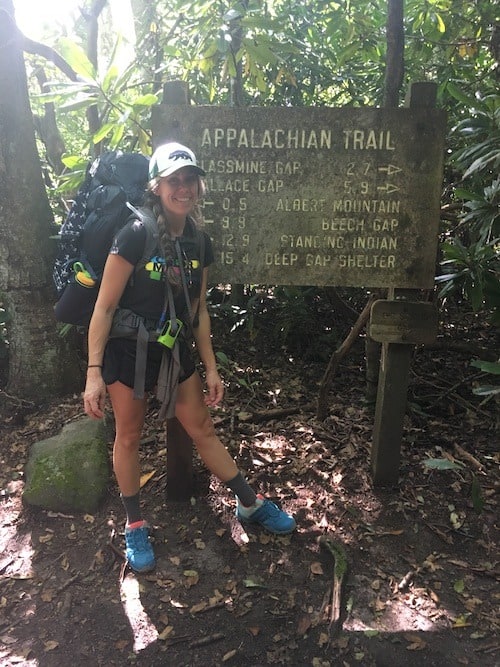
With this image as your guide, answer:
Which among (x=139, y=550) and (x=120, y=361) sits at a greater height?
(x=120, y=361)

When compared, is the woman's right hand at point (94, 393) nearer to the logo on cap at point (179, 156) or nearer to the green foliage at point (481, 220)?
the logo on cap at point (179, 156)

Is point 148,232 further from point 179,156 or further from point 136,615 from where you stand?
point 136,615

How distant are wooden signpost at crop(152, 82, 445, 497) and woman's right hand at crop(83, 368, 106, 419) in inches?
36.2

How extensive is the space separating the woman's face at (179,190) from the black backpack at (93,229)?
13 cm

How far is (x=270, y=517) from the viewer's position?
116 inches

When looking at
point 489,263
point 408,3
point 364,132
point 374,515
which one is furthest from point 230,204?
point 408,3

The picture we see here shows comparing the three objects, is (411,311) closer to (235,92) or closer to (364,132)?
(364,132)

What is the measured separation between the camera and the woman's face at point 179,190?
2.32 meters

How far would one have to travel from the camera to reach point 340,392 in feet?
15.6

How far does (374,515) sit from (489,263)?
5.72 feet

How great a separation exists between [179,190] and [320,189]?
2.87 feet

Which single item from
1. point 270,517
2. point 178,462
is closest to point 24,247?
point 178,462

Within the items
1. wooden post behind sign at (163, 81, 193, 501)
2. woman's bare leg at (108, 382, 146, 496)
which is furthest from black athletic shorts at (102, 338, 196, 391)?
wooden post behind sign at (163, 81, 193, 501)

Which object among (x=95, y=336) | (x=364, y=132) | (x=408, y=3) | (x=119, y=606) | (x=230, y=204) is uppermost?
(x=408, y=3)
